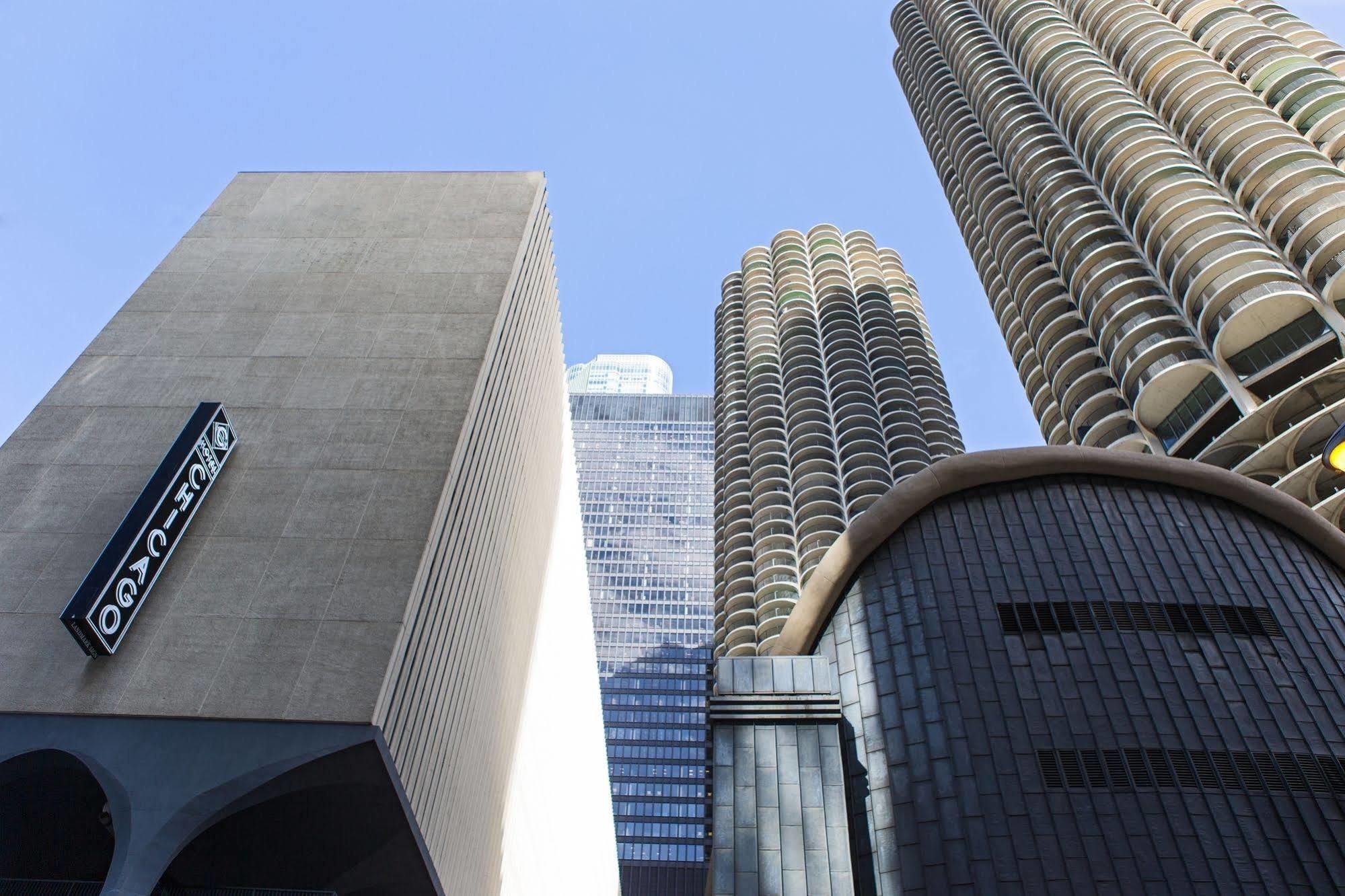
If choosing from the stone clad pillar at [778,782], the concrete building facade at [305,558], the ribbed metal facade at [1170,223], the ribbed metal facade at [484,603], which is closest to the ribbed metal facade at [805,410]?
the ribbed metal facade at [1170,223]

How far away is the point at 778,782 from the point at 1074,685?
919 centimetres

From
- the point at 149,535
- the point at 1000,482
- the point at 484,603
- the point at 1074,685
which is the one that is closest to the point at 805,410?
the point at 1000,482

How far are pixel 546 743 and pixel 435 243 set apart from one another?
886 inches

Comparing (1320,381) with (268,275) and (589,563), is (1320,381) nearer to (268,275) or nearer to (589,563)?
(268,275)

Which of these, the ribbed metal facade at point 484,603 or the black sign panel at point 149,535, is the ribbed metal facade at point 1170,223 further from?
the black sign panel at point 149,535

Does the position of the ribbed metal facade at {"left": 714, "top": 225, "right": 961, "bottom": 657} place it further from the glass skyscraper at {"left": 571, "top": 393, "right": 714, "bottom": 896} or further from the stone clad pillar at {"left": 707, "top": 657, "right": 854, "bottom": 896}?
the stone clad pillar at {"left": 707, "top": 657, "right": 854, "bottom": 896}

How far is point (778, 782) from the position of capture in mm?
27156

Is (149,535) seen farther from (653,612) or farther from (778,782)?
(653,612)

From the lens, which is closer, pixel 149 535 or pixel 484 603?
pixel 149 535

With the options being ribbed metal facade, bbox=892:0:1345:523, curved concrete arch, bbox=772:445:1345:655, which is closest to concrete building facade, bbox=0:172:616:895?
curved concrete arch, bbox=772:445:1345:655

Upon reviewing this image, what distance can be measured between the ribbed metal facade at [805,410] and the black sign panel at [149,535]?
58.0 m

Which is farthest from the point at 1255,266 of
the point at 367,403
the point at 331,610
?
the point at 331,610

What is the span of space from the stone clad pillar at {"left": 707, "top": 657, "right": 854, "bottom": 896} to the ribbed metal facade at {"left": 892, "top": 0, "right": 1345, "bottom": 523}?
35975 millimetres

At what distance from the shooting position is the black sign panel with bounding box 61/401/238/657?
2269 centimetres
